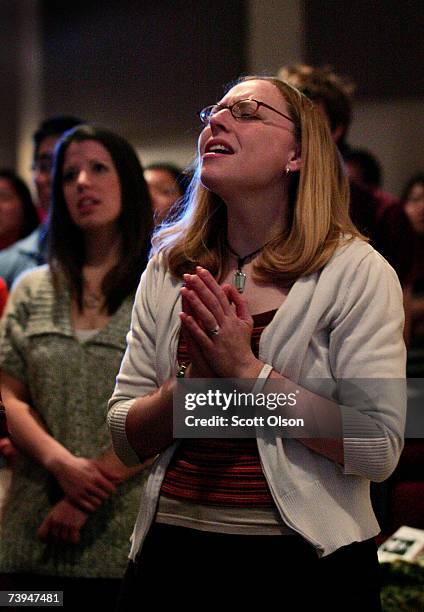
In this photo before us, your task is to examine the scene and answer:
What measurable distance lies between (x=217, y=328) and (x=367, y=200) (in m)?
1.20

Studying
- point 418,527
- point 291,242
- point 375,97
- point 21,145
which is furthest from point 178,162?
point 291,242

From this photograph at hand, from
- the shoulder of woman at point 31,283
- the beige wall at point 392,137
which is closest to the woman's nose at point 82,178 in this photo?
the shoulder of woman at point 31,283

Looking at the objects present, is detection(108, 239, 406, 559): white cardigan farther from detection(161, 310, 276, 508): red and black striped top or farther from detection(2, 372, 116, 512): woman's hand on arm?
detection(2, 372, 116, 512): woman's hand on arm

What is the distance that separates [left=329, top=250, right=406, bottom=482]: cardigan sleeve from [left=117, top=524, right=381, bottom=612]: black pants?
0.13m

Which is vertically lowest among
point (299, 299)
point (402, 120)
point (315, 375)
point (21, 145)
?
point (21, 145)

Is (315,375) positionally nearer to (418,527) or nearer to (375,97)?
(418,527)

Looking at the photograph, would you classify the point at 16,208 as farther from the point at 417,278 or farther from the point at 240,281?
the point at 240,281

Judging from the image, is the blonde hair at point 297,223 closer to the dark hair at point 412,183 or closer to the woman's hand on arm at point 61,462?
the woman's hand on arm at point 61,462

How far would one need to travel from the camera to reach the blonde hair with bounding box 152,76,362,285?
1326 mm

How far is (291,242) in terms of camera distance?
1352mm

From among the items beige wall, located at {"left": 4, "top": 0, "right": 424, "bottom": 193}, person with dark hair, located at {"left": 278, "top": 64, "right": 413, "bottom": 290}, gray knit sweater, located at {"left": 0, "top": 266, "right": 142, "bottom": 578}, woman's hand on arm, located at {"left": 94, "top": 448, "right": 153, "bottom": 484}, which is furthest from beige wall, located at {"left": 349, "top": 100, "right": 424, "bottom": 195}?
woman's hand on arm, located at {"left": 94, "top": 448, "right": 153, "bottom": 484}

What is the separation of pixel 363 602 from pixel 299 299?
443mm

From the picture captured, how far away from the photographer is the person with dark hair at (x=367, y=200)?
7.61 ft

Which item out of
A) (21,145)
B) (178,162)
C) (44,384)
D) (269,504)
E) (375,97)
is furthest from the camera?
(21,145)
